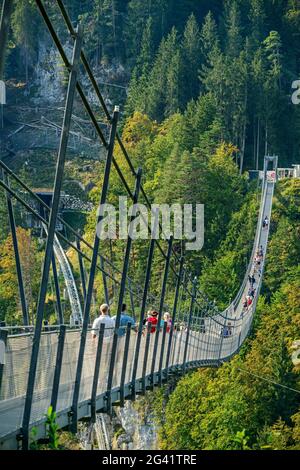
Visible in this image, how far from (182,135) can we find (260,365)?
37.5 metres

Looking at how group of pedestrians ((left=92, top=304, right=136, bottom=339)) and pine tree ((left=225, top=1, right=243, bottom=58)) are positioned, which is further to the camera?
pine tree ((left=225, top=1, right=243, bottom=58))

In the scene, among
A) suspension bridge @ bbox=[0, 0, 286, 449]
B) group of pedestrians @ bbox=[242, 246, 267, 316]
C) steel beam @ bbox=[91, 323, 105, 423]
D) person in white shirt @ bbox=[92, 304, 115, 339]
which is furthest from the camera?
group of pedestrians @ bbox=[242, 246, 267, 316]

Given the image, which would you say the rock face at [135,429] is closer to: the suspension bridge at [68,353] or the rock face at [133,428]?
the rock face at [133,428]

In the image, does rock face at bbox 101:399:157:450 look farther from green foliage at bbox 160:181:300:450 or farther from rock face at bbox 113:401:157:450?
green foliage at bbox 160:181:300:450

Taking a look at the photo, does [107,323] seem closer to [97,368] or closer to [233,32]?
[97,368]

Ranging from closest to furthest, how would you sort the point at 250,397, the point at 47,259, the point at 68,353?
the point at 47,259
the point at 68,353
the point at 250,397

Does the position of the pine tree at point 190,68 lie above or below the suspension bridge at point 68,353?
above

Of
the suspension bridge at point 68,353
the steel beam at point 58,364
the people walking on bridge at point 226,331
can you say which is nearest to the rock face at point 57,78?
the people walking on bridge at point 226,331

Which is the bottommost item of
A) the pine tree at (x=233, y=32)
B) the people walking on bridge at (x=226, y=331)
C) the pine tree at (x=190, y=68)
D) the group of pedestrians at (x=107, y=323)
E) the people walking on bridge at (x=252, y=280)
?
the people walking on bridge at (x=226, y=331)

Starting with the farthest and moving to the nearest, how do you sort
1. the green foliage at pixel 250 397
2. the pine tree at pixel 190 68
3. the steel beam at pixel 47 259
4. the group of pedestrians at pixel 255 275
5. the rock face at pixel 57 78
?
the rock face at pixel 57 78 < the pine tree at pixel 190 68 < the group of pedestrians at pixel 255 275 < the green foliage at pixel 250 397 < the steel beam at pixel 47 259

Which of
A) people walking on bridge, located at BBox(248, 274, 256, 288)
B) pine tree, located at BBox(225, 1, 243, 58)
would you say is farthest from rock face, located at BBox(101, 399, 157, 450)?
pine tree, located at BBox(225, 1, 243, 58)

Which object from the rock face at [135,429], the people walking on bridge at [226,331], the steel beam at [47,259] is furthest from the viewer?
the rock face at [135,429]

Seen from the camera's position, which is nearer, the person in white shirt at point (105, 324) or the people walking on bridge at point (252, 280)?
the person in white shirt at point (105, 324)

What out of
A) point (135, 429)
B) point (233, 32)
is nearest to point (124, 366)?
point (135, 429)
